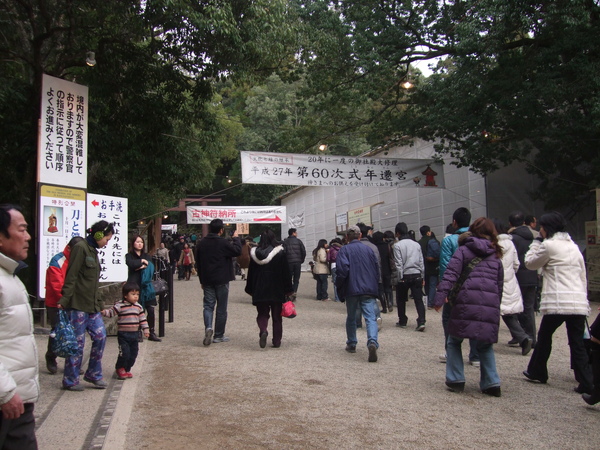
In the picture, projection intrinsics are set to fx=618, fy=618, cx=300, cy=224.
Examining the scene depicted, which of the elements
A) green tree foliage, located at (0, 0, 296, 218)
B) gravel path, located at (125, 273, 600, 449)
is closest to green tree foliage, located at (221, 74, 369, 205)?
green tree foliage, located at (0, 0, 296, 218)

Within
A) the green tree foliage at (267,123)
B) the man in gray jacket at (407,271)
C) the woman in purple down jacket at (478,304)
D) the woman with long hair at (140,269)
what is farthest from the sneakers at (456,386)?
the green tree foliage at (267,123)

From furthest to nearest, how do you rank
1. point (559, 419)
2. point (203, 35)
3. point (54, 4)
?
point (54, 4) < point (203, 35) < point (559, 419)

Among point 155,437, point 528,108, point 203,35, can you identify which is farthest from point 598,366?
point 528,108

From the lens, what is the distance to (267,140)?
37750mm

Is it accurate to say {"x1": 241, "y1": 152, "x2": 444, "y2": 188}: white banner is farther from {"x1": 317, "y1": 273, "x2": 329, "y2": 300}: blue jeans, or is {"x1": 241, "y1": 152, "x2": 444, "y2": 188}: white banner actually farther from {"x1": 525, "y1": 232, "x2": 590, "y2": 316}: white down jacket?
{"x1": 525, "y1": 232, "x2": 590, "y2": 316}: white down jacket

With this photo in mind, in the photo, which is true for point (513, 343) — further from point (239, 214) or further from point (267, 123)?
point (267, 123)

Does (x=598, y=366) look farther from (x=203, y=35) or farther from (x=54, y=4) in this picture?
(x=54, y=4)

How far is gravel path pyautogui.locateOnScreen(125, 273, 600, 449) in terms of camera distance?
4590 millimetres

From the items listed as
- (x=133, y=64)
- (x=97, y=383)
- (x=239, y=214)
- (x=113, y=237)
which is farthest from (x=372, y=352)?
(x=239, y=214)

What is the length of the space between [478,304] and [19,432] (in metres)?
4.20

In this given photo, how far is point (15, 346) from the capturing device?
2.81m

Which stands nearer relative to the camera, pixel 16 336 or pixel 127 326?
pixel 16 336

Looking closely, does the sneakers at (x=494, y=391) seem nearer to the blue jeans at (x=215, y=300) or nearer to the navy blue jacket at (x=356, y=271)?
the navy blue jacket at (x=356, y=271)

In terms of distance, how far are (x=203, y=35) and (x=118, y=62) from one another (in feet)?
9.04
